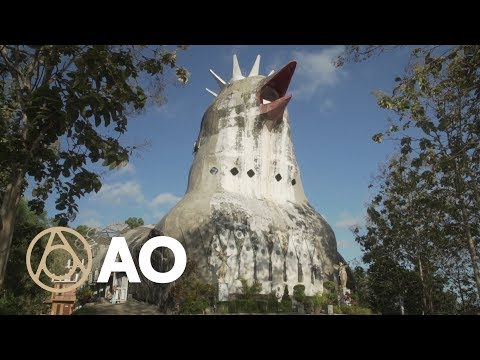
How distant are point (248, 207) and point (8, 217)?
31.6 ft

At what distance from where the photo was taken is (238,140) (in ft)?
55.5

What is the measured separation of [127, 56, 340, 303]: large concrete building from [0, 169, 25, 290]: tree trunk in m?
7.49

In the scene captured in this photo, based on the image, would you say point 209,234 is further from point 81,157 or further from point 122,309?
point 81,157

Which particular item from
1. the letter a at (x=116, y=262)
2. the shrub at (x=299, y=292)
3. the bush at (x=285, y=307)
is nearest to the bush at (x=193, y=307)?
the bush at (x=285, y=307)

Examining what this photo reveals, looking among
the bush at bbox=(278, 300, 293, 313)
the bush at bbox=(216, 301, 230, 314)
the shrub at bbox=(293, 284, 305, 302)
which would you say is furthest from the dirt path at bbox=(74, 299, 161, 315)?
the shrub at bbox=(293, 284, 305, 302)

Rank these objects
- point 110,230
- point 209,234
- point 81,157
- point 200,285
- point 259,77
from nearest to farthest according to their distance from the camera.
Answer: point 81,157
point 200,285
point 209,234
point 259,77
point 110,230

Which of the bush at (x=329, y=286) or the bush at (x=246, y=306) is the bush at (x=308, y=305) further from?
the bush at (x=246, y=306)

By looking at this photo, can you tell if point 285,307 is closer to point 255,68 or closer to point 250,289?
point 250,289

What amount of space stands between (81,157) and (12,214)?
1506mm

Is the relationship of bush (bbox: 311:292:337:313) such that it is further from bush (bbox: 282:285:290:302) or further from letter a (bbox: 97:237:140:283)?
letter a (bbox: 97:237:140:283)
